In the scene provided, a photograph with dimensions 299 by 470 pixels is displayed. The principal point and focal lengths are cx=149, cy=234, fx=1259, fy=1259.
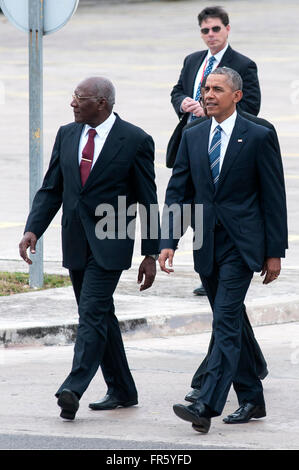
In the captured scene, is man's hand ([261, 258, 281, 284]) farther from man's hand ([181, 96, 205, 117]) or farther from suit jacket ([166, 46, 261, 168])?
man's hand ([181, 96, 205, 117])

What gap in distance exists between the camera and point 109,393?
7.23 m

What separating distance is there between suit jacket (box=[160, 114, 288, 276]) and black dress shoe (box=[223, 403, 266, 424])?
0.77m

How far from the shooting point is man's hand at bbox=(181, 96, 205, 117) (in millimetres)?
9055

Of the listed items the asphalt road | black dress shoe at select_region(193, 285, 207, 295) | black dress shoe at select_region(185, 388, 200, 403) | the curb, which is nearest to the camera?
black dress shoe at select_region(185, 388, 200, 403)

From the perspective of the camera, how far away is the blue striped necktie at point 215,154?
→ 6816 mm

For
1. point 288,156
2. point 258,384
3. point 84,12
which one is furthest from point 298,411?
point 84,12

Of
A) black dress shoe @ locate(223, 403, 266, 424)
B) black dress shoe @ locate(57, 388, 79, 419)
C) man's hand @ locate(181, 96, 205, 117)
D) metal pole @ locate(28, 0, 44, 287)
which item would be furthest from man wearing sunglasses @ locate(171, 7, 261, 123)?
black dress shoe @ locate(57, 388, 79, 419)

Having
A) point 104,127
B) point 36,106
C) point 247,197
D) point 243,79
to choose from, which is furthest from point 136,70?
point 247,197

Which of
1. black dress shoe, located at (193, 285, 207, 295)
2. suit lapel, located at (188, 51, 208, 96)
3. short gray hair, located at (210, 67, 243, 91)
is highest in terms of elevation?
suit lapel, located at (188, 51, 208, 96)

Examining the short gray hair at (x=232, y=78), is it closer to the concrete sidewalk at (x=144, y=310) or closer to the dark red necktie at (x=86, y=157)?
the dark red necktie at (x=86, y=157)

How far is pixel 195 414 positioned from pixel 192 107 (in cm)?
314

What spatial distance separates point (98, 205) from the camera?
696 centimetres
